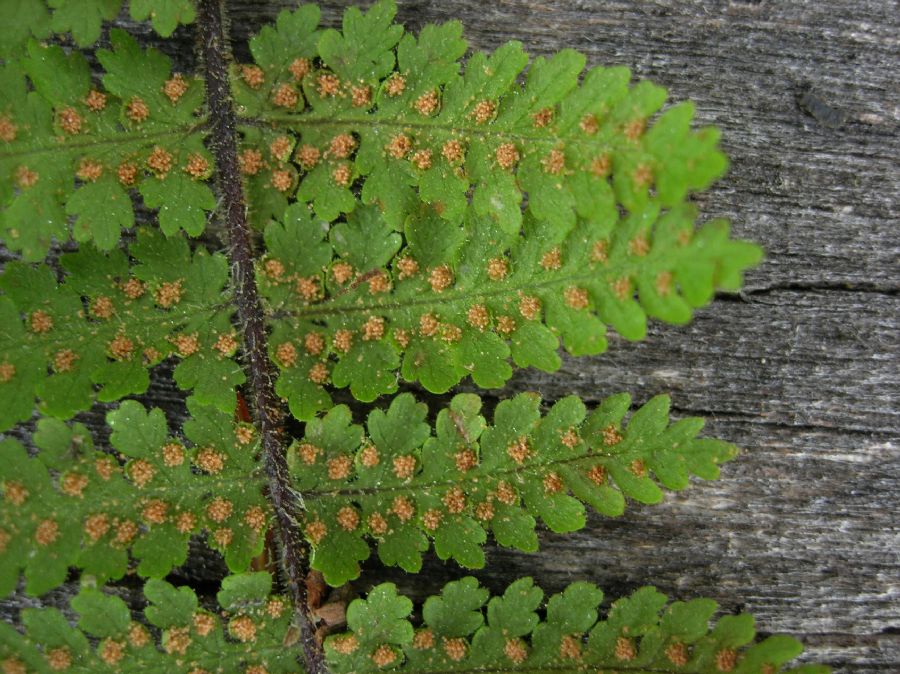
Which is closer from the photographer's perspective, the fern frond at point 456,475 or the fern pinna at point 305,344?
the fern pinna at point 305,344

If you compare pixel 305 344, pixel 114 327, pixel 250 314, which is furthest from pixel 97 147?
pixel 305 344

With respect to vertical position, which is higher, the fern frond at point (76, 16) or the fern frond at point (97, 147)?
the fern frond at point (76, 16)

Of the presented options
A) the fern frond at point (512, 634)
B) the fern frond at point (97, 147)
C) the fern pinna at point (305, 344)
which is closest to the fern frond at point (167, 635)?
the fern pinna at point (305, 344)

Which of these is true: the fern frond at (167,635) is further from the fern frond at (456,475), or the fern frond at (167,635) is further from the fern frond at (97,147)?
the fern frond at (97,147)

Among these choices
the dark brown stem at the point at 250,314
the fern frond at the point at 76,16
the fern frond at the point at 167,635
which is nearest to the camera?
the fern frond at the point at 76,16

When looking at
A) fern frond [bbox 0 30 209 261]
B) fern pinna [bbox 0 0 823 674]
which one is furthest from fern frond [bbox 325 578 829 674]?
fern frond [bbox 0 30 209 261]
